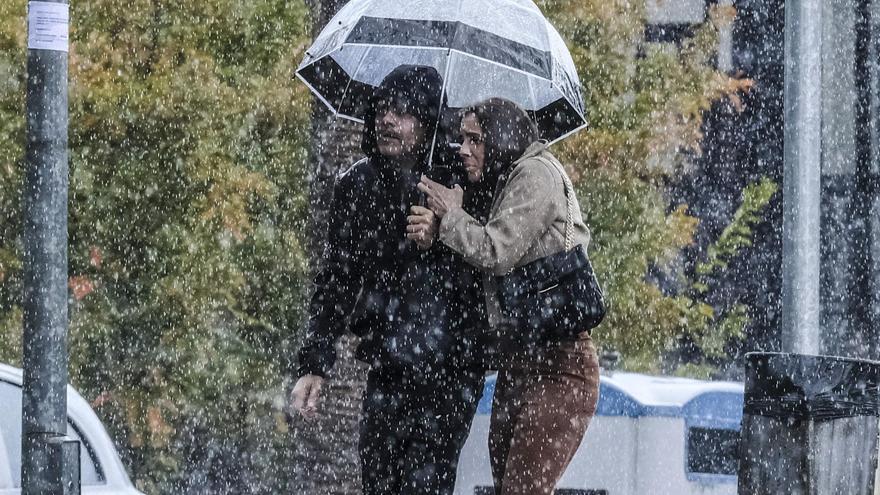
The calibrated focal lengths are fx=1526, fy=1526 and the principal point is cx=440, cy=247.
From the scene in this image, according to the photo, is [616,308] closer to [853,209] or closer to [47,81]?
[47,81]

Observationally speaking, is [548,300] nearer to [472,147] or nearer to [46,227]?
[472,147]

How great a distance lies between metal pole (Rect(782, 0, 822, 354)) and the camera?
641 centimetres

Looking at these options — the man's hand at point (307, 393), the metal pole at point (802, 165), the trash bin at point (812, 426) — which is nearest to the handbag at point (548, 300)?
the man's hand at point (307, 393)

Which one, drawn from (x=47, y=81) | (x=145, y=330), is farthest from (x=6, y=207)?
(x=47, y=81)

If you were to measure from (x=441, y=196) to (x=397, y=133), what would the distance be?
29 cm

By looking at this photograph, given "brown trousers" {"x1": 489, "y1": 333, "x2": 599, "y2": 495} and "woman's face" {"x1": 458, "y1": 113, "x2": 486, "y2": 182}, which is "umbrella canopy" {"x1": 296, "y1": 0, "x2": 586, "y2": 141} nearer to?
"woman's face" {"x1": 458, "y1": 113, "x2": 486, "y2": 182}

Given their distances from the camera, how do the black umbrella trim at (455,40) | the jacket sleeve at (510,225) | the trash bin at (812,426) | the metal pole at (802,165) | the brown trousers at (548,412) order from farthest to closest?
1. the metal pole at (802,165)
2. the trash bin at (812,426)
3. the black umbrella trim at (455,40)
4. the brown trousers at (548,412)
5. the jacket sleeve at (510,225)

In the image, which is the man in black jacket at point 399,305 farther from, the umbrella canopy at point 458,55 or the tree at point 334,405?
the tree at point 334,405

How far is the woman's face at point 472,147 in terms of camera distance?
15.5 feet

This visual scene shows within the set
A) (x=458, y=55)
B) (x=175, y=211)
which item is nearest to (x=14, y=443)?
(x=458, y=55)

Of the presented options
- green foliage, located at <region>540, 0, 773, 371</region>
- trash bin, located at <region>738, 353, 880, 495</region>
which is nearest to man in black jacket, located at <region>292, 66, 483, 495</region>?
trash bin, located at <region>738, 353, 880, 495</region>

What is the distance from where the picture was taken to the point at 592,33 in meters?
8.41

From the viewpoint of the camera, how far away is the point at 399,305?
4773 mm

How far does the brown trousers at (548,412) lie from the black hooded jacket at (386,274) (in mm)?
258
